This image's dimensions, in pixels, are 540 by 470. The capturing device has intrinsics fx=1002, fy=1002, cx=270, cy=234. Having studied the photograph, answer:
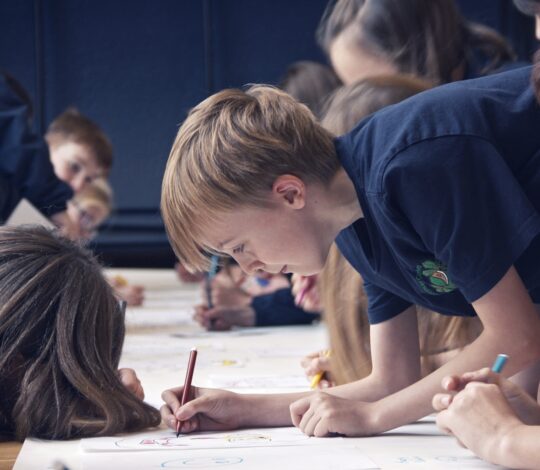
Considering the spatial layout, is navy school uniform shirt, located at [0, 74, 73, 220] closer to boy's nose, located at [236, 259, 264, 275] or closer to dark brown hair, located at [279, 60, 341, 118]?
dark brown hair, located at [279, 60, 341, 118]

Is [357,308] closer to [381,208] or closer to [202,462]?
[381,208]

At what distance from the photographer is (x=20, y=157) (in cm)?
265

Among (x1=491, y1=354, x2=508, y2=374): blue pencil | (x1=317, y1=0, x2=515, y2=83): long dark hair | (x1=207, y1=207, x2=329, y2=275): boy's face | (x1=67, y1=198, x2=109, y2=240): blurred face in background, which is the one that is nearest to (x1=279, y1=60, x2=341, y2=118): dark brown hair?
(x1=317, y1=0, x2=515, y2=83): long dark hair

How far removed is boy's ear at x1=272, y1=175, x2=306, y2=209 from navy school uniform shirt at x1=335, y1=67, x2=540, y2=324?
2.6 inches

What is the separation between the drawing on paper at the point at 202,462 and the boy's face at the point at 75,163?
2.26 m

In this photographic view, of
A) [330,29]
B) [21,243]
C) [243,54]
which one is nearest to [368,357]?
[21,243]

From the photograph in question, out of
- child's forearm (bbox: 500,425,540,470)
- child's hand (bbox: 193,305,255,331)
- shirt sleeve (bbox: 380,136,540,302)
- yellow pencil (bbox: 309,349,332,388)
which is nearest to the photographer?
child's forearm (bbox: 500,425,540,470)

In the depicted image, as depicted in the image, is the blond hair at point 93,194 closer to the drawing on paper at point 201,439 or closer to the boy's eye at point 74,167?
the boy's eye at point 74,167

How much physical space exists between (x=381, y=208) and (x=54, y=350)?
17.0 inches

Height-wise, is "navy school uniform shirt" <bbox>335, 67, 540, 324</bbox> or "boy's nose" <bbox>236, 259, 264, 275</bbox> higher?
"navy school uniform shirt" <bbox>335, 67, 540, 324</bbox>

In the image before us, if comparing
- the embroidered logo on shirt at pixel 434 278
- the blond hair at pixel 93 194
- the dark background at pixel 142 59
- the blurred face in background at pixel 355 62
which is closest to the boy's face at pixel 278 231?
the embroidered logo on shirt at pixel 434 278

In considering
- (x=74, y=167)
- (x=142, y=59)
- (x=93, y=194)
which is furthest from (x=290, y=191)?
(x=142, y=59)

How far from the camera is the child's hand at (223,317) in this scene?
7.63 ft

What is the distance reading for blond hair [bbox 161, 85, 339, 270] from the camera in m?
1.20
